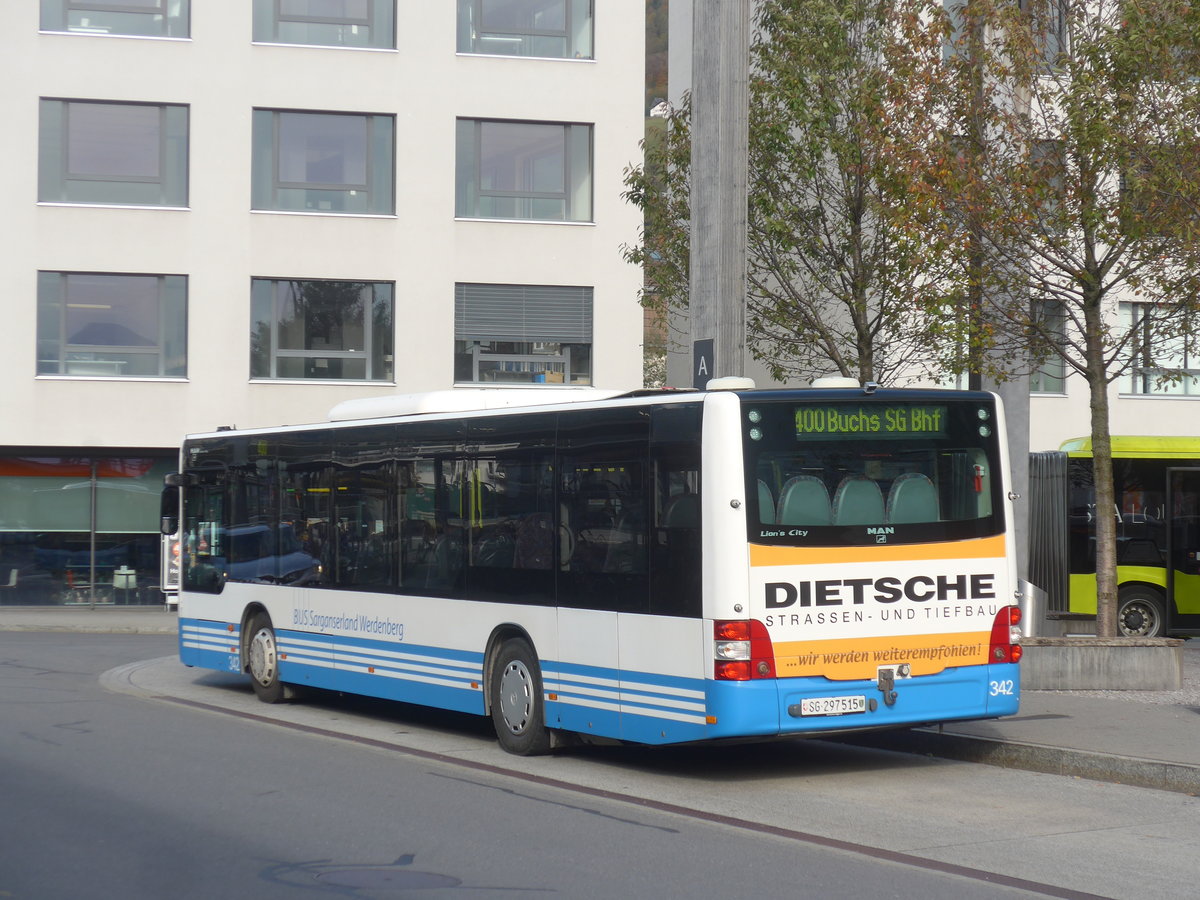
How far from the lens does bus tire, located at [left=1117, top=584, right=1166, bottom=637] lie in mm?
22797

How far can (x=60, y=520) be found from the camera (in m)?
31.4

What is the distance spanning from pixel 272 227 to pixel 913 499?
22393mm

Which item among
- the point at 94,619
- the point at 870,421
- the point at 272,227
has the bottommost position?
the point at 94,619

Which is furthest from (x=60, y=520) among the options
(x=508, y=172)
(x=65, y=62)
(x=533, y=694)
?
(x=533, y=694)

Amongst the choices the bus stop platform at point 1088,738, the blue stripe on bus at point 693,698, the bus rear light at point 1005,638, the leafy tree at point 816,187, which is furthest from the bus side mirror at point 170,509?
the bus rear light at point 1005,638

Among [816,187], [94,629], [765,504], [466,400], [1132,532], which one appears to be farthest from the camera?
[94,629]

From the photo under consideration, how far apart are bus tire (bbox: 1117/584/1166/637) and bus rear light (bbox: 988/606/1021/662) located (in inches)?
503

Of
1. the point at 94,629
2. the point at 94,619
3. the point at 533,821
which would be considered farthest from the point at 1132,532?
the point at 94,619

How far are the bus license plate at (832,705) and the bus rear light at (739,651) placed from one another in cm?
35

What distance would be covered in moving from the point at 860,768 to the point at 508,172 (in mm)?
22425

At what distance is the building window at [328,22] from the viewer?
31125 millimetres

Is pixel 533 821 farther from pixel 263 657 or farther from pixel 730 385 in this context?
pixel 263 657

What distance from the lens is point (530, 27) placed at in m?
32.0

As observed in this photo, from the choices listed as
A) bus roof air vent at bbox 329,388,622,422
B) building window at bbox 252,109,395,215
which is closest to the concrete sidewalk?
building window at bbox 252,109,395,215
